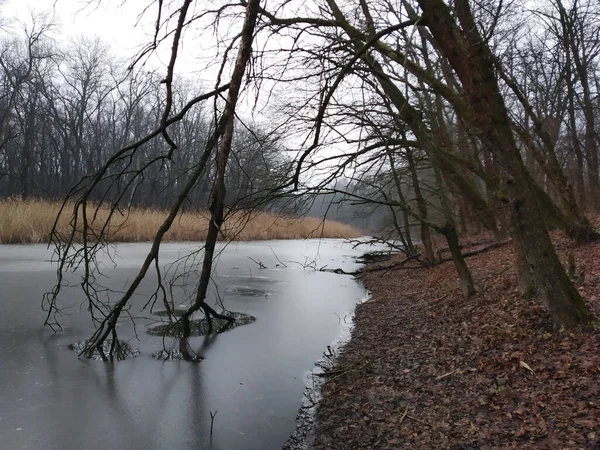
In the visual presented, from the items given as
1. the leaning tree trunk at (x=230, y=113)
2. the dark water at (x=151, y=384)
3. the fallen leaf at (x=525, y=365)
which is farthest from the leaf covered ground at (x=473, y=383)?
the leaning tree trunk at (x=230, y=113)

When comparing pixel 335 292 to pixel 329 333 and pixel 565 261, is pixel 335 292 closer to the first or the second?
pixel 329 333

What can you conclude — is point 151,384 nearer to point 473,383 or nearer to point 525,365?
point 473,383

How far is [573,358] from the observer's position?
364cm

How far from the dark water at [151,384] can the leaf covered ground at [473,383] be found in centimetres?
55

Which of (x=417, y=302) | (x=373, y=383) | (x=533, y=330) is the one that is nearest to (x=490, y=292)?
(x=417, y=302)

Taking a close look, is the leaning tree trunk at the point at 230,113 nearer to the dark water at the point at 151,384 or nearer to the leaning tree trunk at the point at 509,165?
the dark water at the point at 151,384

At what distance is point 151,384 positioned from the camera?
4.48 meters

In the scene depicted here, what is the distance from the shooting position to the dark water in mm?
3512

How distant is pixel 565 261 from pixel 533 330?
4.03 m

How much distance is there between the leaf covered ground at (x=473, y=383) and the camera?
9.87ft

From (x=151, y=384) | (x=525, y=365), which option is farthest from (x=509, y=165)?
(x=151, y=384)

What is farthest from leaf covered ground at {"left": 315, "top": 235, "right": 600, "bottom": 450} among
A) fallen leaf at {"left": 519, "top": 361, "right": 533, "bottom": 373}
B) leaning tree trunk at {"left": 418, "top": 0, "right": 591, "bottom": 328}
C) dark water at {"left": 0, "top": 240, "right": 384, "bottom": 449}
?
dark water at {"left": 0, "top": 240, "right": 384, "bottom": 449}

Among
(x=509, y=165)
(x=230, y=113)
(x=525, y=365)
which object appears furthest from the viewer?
(x=509, y=165)

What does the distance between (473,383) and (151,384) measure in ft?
9.63
